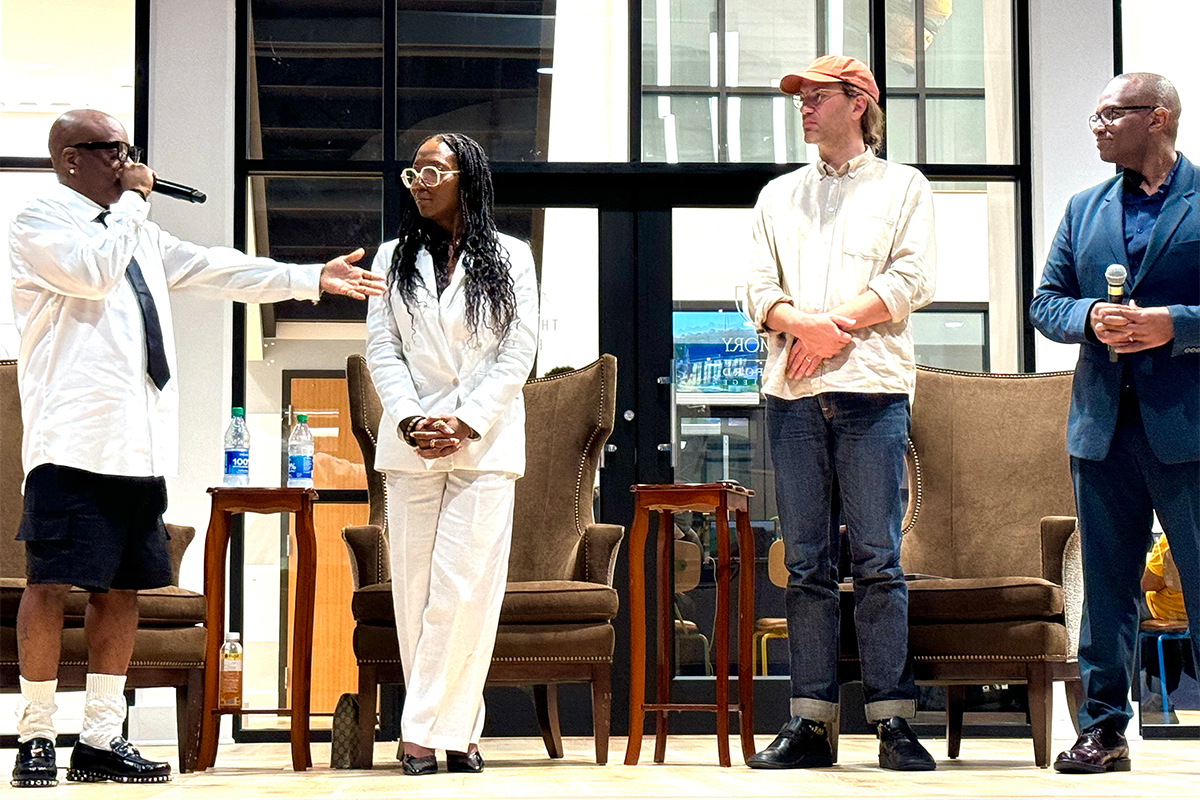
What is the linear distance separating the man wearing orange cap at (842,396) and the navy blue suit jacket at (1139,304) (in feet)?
1.14

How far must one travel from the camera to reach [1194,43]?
566 cm

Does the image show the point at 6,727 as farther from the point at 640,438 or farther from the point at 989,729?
the point at 989,729

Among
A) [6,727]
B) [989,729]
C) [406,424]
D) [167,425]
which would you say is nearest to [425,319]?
[406,424]

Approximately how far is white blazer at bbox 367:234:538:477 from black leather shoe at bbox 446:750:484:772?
698 millimetres

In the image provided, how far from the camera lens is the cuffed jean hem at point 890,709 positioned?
342cm

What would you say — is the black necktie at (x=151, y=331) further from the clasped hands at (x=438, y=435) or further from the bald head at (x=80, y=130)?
the clasped hands at (x=438, y=435)

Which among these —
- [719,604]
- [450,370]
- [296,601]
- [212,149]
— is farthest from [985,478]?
[212,149]

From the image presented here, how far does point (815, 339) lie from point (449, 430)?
0.91 metres

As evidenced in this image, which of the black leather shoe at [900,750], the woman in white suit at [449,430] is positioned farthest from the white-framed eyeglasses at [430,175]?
the black leather shoe at [900,750]

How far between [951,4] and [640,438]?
2.19 m

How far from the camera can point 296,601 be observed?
3.79 metres

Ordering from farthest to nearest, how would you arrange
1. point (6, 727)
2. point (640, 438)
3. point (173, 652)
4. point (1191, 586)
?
point (640, 438)
point (6, 727)
point (173, 652)
point (1191, 586)

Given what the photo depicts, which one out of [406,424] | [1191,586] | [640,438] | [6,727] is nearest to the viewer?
[1191,586]

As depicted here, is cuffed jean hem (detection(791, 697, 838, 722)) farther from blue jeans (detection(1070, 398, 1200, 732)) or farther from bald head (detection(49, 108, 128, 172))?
bald head (detection(49, 108, 128, 172))
